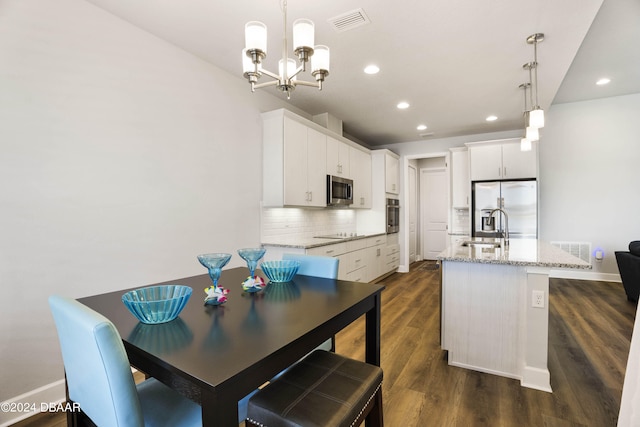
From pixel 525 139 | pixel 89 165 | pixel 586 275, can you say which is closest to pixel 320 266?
pixel 89 165

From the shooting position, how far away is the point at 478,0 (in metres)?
1.99

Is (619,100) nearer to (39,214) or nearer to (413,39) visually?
(413,39)

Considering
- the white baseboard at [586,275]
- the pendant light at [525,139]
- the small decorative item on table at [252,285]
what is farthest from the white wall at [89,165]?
the white baseboard at [586,275]

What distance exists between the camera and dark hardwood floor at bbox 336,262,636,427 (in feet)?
5.73

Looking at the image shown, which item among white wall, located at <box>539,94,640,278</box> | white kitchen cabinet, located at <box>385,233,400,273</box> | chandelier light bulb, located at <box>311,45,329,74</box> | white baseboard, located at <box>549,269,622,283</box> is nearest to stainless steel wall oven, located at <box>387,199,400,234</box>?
white kitchen cabinet, located at <box>385,233,400,273</box>

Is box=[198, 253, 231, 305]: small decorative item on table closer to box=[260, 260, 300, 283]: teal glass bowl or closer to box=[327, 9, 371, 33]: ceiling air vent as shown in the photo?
box=[260, 260, 300, 283]: teal glass bowl

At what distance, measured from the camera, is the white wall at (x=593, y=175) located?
471 cm

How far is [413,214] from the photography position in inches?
291

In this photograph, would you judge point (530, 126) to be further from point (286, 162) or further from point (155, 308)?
point (155, 308)

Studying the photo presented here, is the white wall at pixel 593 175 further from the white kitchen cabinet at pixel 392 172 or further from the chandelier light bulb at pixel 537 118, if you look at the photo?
the chandelier light bulb at pixel 537 118

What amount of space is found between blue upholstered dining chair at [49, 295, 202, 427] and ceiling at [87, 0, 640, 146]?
2.07m

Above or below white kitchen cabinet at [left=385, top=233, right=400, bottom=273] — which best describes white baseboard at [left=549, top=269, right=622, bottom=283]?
below

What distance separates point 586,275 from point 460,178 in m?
2.58

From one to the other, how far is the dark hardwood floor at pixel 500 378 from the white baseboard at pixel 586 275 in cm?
142
